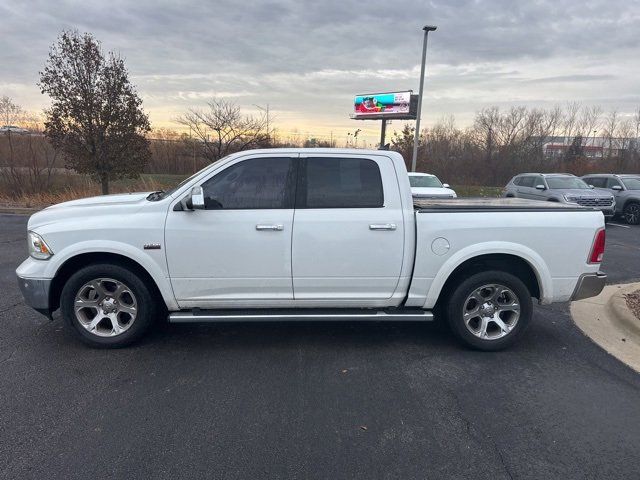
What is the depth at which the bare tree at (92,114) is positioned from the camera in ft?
43.1

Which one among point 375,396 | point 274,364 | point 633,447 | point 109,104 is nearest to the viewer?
point 633,447

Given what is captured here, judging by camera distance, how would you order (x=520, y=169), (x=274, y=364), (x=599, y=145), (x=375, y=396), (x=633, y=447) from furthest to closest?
1. (x=599, y=145)
2. (x=520, y=169)
3. (x=274, y=364)
4. (x=375, y=396)
5. (x=633, y=447)

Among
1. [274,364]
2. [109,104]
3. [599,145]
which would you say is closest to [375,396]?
[274,364]

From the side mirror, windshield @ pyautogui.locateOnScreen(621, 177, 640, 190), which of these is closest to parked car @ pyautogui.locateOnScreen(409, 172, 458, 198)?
windshield @ pyautogui.locateOnScreen(621, 177, 640, 190)

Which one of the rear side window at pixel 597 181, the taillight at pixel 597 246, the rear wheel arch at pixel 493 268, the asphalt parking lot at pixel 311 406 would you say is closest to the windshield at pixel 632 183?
the rear side window at pixel 597 181

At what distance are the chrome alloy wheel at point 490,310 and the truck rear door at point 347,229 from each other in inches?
33.3

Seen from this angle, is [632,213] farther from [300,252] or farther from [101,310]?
[101,310]

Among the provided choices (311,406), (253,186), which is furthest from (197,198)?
(311,406)

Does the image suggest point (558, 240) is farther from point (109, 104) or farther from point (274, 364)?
point (109, 104)

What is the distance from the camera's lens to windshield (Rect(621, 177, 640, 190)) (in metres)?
15.5

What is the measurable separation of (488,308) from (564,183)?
1290cm

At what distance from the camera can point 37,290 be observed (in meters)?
4.05

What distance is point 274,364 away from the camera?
13.0ft

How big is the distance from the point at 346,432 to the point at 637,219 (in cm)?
1618
